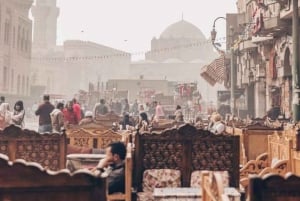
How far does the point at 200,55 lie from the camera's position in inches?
3371

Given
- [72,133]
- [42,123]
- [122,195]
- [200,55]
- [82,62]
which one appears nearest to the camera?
[122,195]

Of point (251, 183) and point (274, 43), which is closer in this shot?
point (251, 183)

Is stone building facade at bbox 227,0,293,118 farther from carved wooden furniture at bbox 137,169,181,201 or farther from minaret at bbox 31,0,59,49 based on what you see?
minaret at bbox 31,0,59,49

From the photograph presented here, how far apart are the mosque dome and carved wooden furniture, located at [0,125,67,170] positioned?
7227 centimetres

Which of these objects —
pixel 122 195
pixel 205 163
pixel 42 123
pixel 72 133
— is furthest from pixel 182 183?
pixel 42 123

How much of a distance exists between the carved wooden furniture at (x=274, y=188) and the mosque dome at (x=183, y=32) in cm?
7540

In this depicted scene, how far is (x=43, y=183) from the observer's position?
2432mm

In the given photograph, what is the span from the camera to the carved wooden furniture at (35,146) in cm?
565

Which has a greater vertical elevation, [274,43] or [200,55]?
[200,55]

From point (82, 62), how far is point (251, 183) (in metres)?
70.0

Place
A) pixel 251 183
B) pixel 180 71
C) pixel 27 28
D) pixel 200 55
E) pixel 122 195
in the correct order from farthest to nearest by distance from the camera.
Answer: pixel 200 55
pixel 180 71
pixel 27 28
pixel 122 195
pixel 251 183

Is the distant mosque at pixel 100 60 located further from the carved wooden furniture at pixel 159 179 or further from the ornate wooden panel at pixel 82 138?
the carved wooden furniture at pixel 159 179

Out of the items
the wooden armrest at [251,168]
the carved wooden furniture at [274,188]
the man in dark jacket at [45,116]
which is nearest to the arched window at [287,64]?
the man in dark jacket at [45,116]

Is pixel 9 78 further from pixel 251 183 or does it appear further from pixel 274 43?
pixel 251 183
